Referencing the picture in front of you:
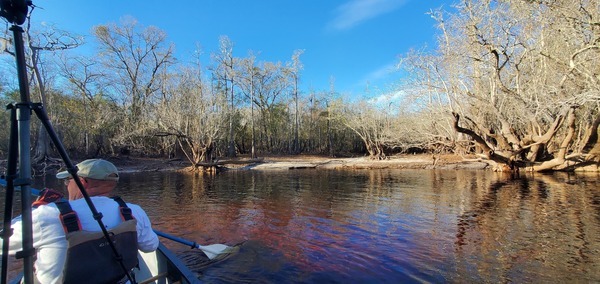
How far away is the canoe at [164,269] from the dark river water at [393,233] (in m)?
1.55

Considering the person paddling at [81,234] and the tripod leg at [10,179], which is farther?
the person paddling at [81,234]

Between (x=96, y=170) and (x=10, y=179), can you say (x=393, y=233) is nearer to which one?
(x=96, y=170)

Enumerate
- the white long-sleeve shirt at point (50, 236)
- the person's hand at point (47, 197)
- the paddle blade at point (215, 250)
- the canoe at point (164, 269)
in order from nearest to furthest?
1. the white long-sleeve shirt at point (50, 236)
2. the person's hand at point (47, 197)
3. the canoe at point (164, 269)
4. the paddle blade at point (215, 250)

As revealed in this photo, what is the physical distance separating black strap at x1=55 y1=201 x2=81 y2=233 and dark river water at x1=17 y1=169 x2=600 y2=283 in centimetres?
392

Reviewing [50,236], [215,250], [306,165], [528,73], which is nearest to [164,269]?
[50,236]

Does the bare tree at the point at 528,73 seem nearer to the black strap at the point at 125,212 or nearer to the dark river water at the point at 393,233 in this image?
the dark river water at the point at 393,233

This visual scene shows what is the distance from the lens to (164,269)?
4.30 m

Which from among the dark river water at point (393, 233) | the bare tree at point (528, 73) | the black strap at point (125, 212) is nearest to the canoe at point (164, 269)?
the black strap at point (125, 212)

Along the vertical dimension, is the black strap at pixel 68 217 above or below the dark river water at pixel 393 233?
above

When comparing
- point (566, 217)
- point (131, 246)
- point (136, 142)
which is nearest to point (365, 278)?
point (131, 246)

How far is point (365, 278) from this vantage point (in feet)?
19.1

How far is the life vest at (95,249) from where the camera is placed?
244cm

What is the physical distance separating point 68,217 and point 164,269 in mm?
2147

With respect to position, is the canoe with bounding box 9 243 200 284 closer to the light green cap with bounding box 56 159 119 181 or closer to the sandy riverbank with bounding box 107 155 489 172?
the light green cap with bounding box 56 159 119 181
